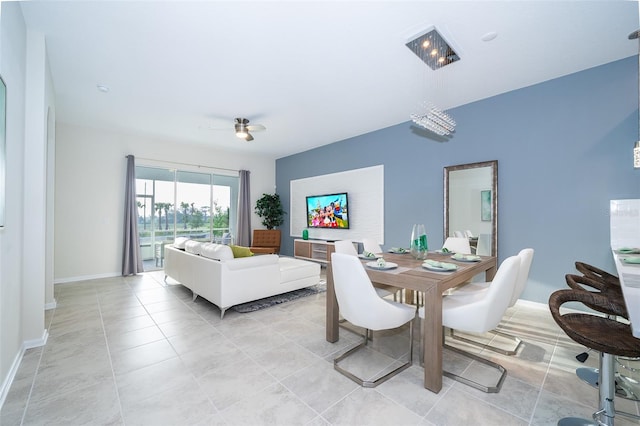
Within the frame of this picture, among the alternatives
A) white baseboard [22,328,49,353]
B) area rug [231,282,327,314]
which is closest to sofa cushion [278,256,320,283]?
area rug [231,282,327,314]

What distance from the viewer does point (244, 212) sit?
6.91 metres

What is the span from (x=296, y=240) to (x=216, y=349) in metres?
4.22

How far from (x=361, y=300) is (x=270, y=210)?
5.46 meters

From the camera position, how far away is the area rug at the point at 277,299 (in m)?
3.38

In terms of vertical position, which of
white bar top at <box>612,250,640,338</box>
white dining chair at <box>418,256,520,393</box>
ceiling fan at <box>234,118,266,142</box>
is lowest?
white dining chair at <box>418,256,520,393</box>

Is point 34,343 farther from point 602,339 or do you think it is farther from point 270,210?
point 270,210

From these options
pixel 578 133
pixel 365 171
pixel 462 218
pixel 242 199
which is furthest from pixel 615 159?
pixel 242 199

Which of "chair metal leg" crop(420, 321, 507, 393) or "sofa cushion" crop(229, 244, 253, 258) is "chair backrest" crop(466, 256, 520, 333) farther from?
"sofa cushion" crop(229, 244, 253, 258)

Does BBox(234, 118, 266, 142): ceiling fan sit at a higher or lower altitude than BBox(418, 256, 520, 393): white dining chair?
higher

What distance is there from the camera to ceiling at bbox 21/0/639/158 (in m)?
2.16

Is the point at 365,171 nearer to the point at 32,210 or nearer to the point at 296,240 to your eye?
the point at 296,240

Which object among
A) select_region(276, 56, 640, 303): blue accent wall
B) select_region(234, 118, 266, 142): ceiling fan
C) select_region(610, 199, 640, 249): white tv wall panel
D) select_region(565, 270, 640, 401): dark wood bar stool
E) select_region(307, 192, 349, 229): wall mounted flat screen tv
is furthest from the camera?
select_region(307, 192, 349, 229): wall mounted flat screen tv

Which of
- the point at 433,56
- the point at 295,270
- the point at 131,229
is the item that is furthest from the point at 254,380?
the point at 131,229

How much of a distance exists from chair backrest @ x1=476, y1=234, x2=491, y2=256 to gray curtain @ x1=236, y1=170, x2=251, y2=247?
5.11m
